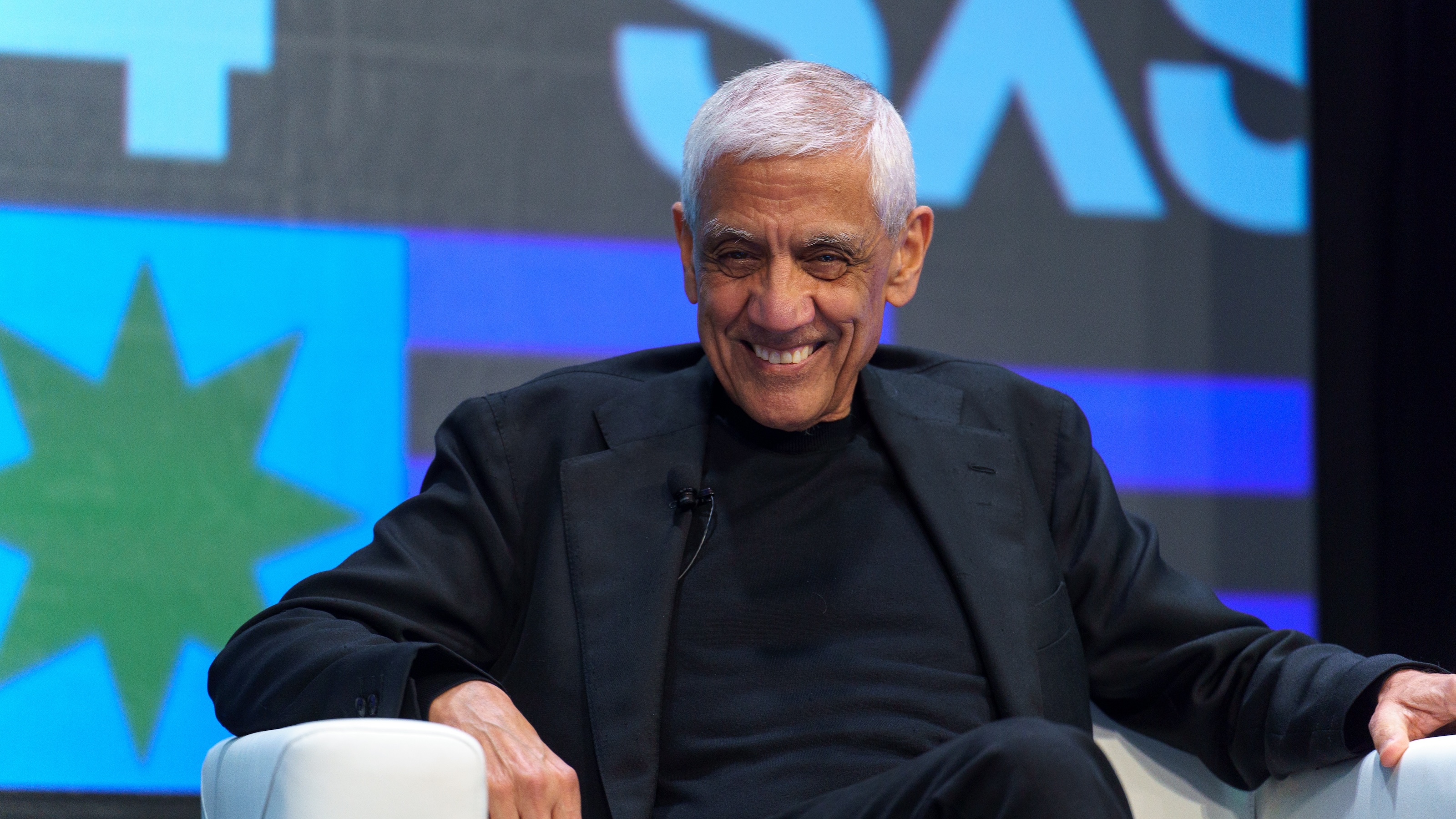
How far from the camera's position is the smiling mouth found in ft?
5.79

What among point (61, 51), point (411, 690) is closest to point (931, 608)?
point (411, 690)

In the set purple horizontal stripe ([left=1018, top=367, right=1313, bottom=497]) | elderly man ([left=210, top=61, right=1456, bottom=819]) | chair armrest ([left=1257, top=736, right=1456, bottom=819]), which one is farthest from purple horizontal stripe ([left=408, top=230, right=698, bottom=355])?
chair armrest ([left=1257, top=736, right=1456, bottom=819])

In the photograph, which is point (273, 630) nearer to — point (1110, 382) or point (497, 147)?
point (497, 147)

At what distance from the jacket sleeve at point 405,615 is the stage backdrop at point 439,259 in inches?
37.2

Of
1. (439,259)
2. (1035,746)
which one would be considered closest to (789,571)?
(1035,746)

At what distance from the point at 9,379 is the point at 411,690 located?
60.7 inches

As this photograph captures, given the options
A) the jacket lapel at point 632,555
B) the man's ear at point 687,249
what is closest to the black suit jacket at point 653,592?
the jacket lapel at point 632,555

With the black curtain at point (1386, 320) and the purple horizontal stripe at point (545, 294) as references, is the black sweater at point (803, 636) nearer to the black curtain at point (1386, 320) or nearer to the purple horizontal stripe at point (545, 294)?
the purple horizontal stripe at point (545, 294)

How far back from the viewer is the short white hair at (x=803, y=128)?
1723mm

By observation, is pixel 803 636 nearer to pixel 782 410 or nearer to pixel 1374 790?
pixel 782 410

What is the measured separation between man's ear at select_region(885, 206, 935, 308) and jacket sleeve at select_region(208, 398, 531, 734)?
544mm

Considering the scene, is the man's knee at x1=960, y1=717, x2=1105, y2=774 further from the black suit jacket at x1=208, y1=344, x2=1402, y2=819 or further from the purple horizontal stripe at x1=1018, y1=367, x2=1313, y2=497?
the purple horizontal stripe at x1=1018, y1=367, x2=1313, y2=497

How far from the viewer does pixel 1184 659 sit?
5.65ft

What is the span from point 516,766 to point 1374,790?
2.88 ft
